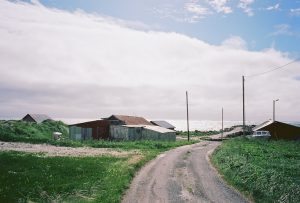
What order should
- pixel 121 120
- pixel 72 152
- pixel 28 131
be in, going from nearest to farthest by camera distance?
pixel 72 152
pixel 28 131
pixel 121 120

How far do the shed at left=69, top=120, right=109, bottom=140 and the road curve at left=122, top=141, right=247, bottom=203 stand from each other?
35683 mm

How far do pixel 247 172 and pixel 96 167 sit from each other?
13.1m

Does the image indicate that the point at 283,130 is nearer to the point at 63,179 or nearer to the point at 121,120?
the point at 121,120

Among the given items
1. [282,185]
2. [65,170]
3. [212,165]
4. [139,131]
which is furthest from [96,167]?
[139,131]

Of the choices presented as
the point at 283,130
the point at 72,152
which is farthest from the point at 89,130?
the point at 283,130

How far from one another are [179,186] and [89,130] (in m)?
47.7

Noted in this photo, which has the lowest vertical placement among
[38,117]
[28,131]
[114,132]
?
[114,132]

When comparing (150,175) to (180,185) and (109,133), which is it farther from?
(109,133)

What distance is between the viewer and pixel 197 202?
2020cm

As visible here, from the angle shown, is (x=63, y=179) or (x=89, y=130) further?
(x=89, y=130)

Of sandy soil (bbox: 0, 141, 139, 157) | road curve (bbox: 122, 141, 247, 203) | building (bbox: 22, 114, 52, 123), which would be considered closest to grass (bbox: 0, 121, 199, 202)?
road curve (bbox: 122, 141, 247, 203)

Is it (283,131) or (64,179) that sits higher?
(283,131)

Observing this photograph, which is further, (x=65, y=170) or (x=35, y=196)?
(x=65, y=170)

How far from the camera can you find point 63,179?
2545 cm
